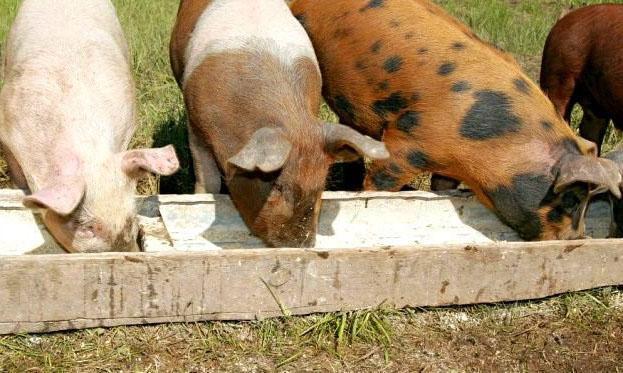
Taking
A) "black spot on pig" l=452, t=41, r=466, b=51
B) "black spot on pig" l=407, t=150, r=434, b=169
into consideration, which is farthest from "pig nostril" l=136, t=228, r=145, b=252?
"black spot on pig" l=452, t=41, r=466, b=51

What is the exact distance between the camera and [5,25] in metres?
7.70

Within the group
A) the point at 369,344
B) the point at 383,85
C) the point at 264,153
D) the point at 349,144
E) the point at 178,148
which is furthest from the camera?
the point at 178,148

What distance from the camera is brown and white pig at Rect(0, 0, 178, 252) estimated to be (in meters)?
3.93

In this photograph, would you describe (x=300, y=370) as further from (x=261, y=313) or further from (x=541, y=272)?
(x=541, y=272)

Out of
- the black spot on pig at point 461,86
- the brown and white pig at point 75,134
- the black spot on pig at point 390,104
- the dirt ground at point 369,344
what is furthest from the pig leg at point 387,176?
the brown and white pig at point 75,134

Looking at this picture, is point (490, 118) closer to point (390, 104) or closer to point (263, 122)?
point (390, 104)

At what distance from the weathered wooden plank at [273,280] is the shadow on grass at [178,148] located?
1.85 m

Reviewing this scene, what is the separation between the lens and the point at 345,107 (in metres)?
5.60

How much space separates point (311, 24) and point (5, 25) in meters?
3.48

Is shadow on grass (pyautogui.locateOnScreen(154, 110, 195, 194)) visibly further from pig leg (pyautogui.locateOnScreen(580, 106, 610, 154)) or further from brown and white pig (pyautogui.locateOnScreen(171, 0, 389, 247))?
pig leg (pyautogui.locateOnScreen(580, 106, 610, 154))

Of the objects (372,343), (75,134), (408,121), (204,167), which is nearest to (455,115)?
(408,121)

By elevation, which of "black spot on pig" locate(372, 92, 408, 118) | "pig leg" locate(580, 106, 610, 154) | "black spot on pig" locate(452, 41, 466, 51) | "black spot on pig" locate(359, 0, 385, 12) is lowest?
"pig leg" locate(580, 106, 610, 154)

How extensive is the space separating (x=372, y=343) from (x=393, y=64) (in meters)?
1.90

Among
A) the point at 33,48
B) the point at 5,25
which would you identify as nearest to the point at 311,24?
the point at 33,48
